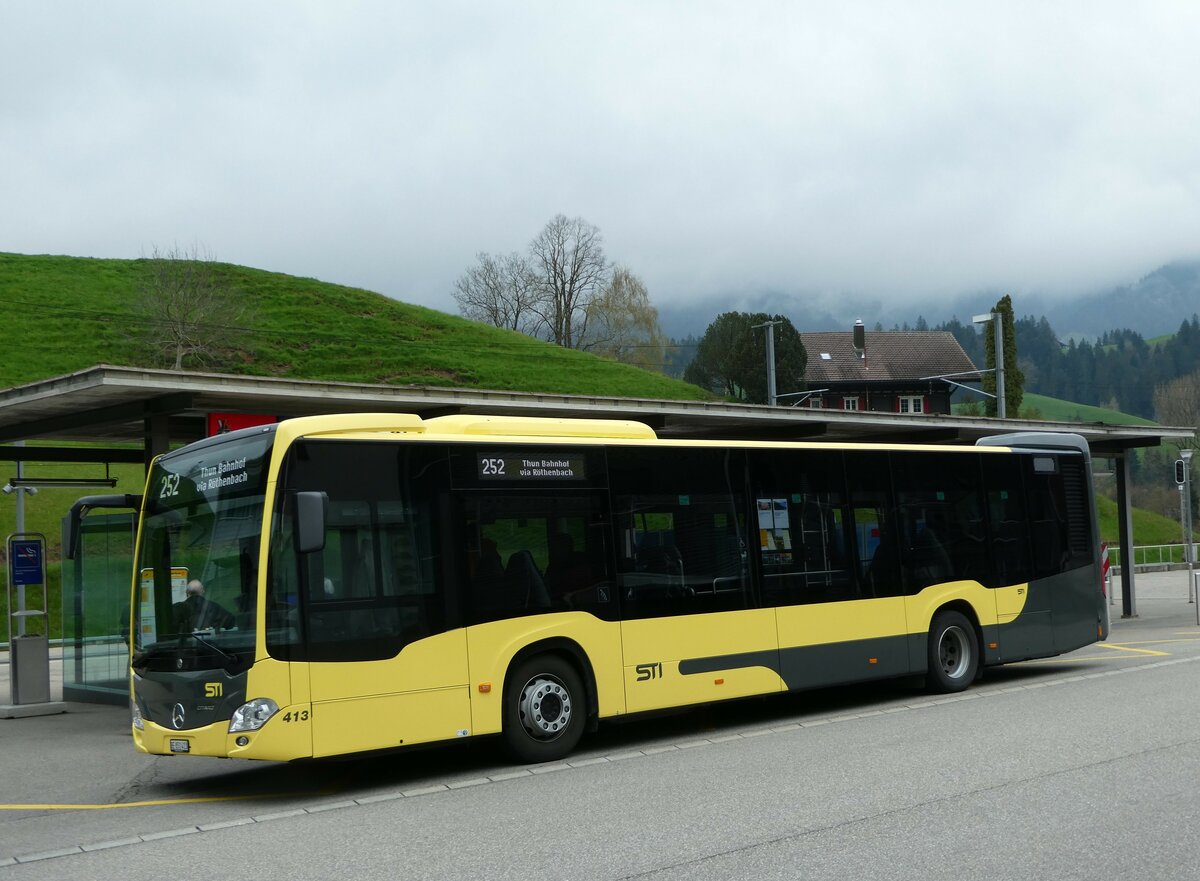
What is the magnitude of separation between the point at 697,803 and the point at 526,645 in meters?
2.64

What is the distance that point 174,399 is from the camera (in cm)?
1435

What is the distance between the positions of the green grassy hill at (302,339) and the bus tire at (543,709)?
51400mm

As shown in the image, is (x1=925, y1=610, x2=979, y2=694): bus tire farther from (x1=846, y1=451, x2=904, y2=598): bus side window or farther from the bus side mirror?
the bus side mirror

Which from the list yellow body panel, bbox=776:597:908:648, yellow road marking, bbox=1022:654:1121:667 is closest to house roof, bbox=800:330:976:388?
yellow road marking, bbox=1022:654:1121:667

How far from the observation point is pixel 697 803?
848cm

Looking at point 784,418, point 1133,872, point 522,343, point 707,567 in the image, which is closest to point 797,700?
point 707,567

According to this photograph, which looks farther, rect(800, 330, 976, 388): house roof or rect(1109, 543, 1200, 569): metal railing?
rect(800, 330, 976, 388): house roof

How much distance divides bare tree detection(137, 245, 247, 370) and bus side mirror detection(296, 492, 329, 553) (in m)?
51.0

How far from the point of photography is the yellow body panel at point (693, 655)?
11.5 m

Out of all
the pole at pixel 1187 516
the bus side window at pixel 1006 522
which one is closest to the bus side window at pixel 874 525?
the bus side window at pixel 1006 522

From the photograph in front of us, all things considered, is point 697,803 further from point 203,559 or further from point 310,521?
point 203,559

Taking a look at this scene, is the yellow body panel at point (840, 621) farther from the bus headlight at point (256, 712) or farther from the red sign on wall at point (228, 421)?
the red sign on wall at point (228, 421)

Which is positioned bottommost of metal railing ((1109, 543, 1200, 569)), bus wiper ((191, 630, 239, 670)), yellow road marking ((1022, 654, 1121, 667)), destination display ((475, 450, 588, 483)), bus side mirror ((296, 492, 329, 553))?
metal railing ((1109, 543, 1200, 569))

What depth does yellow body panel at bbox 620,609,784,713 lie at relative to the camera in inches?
451
